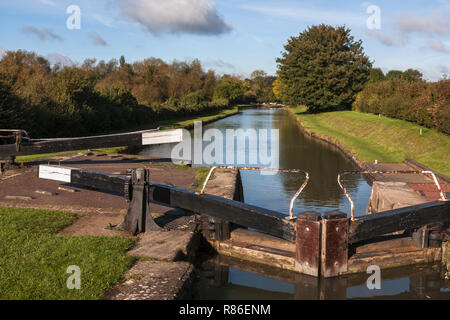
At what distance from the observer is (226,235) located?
6535mm

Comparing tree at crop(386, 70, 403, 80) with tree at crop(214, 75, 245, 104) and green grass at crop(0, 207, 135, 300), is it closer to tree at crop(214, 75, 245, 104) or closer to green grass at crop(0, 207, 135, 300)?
tree at crop(214, 75, 245, 104)

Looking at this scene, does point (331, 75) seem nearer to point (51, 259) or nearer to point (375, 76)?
point (375, 76)

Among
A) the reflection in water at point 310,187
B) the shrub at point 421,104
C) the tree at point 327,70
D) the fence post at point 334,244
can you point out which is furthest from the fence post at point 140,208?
the tree at point 327,70

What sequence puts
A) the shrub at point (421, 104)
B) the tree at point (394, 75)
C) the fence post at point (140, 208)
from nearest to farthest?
the fence post at point (140, 208), the shrub at point (421, 104), the tree at point (394, 75)

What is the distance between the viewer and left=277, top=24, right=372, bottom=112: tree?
42719 millimetres

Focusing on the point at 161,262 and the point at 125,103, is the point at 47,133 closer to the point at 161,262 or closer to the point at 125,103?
the point at 125,103

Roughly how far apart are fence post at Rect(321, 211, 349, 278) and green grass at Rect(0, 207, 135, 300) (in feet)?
7.70

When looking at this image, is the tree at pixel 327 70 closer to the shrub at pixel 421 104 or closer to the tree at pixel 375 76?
the tree at pixel 375 76

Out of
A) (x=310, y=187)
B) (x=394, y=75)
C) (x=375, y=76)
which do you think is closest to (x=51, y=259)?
(x=310, y=187)

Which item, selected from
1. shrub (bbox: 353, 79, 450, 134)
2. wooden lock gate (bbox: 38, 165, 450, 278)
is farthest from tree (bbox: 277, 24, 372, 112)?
wooden lock gate (bbox: 38, 165, 450, 278)

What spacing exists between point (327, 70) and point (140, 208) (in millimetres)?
39917

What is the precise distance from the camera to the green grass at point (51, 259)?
14.0 feet

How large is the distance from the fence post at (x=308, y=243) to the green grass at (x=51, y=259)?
2.08m

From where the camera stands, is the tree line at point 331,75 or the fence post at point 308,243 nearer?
the fence post at point 308,243
